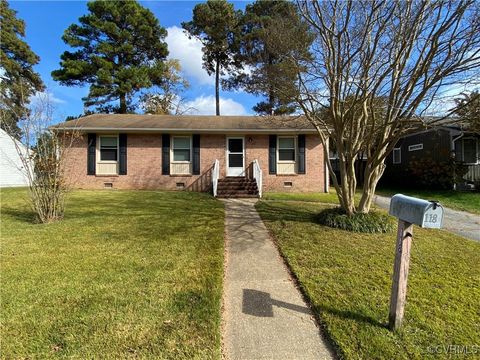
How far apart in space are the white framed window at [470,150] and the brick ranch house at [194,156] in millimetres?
7701

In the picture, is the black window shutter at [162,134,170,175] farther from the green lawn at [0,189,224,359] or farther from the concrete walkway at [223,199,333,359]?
the concrete walkway at [223,199,333,359]

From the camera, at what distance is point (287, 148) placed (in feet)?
43.7

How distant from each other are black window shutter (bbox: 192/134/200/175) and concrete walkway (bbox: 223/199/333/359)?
27.3ft

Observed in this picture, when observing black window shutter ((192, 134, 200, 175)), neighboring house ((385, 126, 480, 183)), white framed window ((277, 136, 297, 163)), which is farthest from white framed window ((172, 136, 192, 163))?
neighboring house ((385, 126, 480, 183))

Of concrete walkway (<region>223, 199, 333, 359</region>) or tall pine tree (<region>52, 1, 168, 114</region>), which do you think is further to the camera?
tall pine tree (<region>52, 1, 168, 114</region>)

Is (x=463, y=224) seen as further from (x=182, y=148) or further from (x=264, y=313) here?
(x=182, y=148)

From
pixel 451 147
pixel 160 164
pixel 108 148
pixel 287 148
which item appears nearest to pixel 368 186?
pixel 287 148

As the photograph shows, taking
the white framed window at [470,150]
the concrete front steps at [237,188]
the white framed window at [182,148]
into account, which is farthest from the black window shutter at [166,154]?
the white framed window at [470,150]

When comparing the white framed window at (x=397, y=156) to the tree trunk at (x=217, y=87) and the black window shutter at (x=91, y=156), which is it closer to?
the tree trunk at (x=217, y=87)

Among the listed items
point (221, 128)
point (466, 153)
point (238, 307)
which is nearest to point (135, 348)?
point (238, 307)

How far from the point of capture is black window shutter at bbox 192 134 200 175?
1289cm

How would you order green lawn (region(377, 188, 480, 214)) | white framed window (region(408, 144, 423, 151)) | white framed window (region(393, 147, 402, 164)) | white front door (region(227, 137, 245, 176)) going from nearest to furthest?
green lawn (region(377, 188, 480, 214)) → white front door (region(227, 137, 245, 176)) → white framed window (region(408, 144, 423, 151)) → white framed window (region(393, 147, 402, 164))

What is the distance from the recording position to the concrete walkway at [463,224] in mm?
6621

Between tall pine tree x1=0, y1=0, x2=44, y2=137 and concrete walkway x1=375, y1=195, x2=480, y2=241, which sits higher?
tall pine tree x1=0, y1=0, x2=44, y2=137
